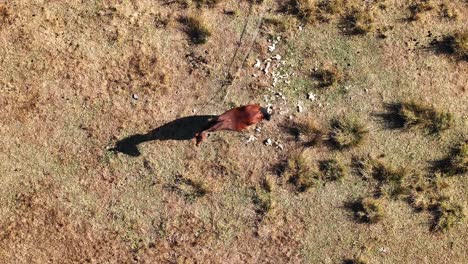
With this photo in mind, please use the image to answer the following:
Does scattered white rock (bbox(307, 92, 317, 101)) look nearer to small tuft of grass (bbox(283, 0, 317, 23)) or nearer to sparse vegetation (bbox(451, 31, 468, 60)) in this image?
small tuft of grass (bbox(283, 0, 317, 23))

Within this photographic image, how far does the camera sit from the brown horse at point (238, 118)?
9086mm

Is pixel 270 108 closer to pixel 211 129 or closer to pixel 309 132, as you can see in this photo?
pixel 309 132

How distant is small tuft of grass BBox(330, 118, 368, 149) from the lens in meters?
9.77

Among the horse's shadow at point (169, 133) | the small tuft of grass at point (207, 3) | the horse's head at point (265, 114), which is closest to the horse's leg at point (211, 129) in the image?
the horse's shadow at point (169, 133)

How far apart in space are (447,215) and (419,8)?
409 centimetres

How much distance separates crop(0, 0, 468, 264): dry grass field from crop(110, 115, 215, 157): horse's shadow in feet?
0.09

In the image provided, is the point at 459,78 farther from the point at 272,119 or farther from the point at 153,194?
the point at 153,194

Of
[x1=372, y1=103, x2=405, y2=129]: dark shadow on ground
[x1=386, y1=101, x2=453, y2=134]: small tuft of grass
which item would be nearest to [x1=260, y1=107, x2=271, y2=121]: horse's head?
[x1=372, y1=103, x2=405, y2=129]: dark shadow on ground

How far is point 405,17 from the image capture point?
9945mm

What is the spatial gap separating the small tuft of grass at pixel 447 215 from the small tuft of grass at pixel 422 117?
146cm

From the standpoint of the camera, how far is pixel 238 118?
9.10 meters

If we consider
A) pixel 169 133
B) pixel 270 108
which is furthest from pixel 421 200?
pixel 169 133

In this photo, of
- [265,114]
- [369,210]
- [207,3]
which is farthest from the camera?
[207,3]

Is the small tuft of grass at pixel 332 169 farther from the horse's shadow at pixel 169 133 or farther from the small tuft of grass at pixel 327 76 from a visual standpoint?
the horse's shadow at pixel 169 133
